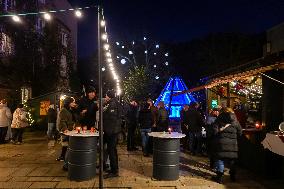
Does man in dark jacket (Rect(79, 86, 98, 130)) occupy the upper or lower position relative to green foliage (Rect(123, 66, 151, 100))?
lower

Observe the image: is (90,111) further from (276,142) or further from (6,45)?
(6,45)

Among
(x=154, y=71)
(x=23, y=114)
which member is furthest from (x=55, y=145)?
(x=154, y=71)

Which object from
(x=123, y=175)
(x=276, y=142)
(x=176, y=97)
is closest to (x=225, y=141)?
(x=276, y=142)

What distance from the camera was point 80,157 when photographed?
8.62 metres

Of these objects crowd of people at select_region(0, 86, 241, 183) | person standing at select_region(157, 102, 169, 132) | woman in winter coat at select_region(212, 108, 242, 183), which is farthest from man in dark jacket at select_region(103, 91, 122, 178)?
person standing at select_region(157, 102, 169, 132)

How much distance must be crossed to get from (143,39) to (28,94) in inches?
819

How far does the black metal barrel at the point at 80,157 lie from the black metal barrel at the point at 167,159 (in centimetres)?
165

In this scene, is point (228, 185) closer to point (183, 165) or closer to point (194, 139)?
point (183, 165)

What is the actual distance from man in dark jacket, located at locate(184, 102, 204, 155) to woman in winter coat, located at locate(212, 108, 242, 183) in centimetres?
411

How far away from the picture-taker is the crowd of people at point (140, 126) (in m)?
8.73

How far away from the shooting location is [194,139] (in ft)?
43.2

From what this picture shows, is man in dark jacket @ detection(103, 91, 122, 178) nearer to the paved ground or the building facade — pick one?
the paved ground

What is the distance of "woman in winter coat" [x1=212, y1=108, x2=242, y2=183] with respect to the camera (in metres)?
8.66

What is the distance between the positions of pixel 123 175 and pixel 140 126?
3.69 m
